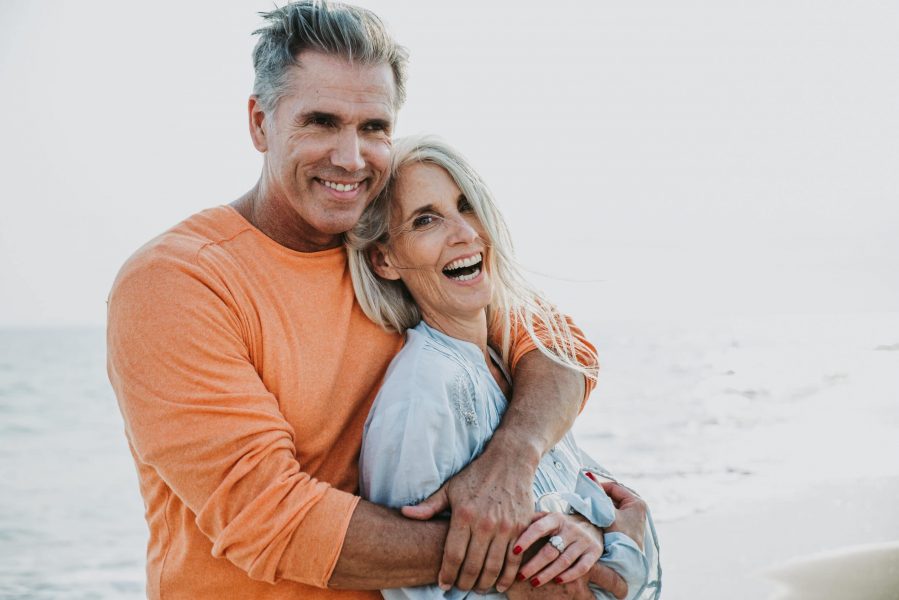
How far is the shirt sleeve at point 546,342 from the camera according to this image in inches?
109

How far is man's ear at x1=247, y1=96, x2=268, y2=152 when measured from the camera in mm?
2480

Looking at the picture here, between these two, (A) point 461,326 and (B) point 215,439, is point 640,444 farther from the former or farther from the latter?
(B) point 215,439

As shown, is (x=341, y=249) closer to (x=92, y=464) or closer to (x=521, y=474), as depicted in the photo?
(x=521, y=474)

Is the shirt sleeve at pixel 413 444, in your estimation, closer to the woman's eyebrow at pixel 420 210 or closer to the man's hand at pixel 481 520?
the man's hand at pixel 481 520

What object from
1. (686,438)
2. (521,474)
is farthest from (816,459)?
(521,474)

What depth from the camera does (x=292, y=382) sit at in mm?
2211

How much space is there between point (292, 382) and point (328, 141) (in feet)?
2.26

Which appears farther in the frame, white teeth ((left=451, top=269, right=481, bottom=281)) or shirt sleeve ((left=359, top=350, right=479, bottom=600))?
white teeth ((left=451, top=269, right=481, bottom=281))

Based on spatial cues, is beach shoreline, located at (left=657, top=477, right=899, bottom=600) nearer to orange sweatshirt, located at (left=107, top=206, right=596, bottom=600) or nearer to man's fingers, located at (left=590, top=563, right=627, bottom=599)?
man's fingers, located at (left=590, top=563, right=627, bottom=599)

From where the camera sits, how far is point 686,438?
11.7 meters

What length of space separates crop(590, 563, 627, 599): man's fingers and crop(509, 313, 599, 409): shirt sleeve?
0.65 m

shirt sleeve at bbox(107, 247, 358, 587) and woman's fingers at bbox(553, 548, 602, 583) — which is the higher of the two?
shirt sleeve at bbox(107, 247, 358, 587)

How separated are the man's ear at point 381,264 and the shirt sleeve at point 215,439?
668 mm

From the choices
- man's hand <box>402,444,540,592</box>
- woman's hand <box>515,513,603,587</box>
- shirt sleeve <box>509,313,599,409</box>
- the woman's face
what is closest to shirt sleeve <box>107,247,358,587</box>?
man's hand <box>402,444,540,592</box>
